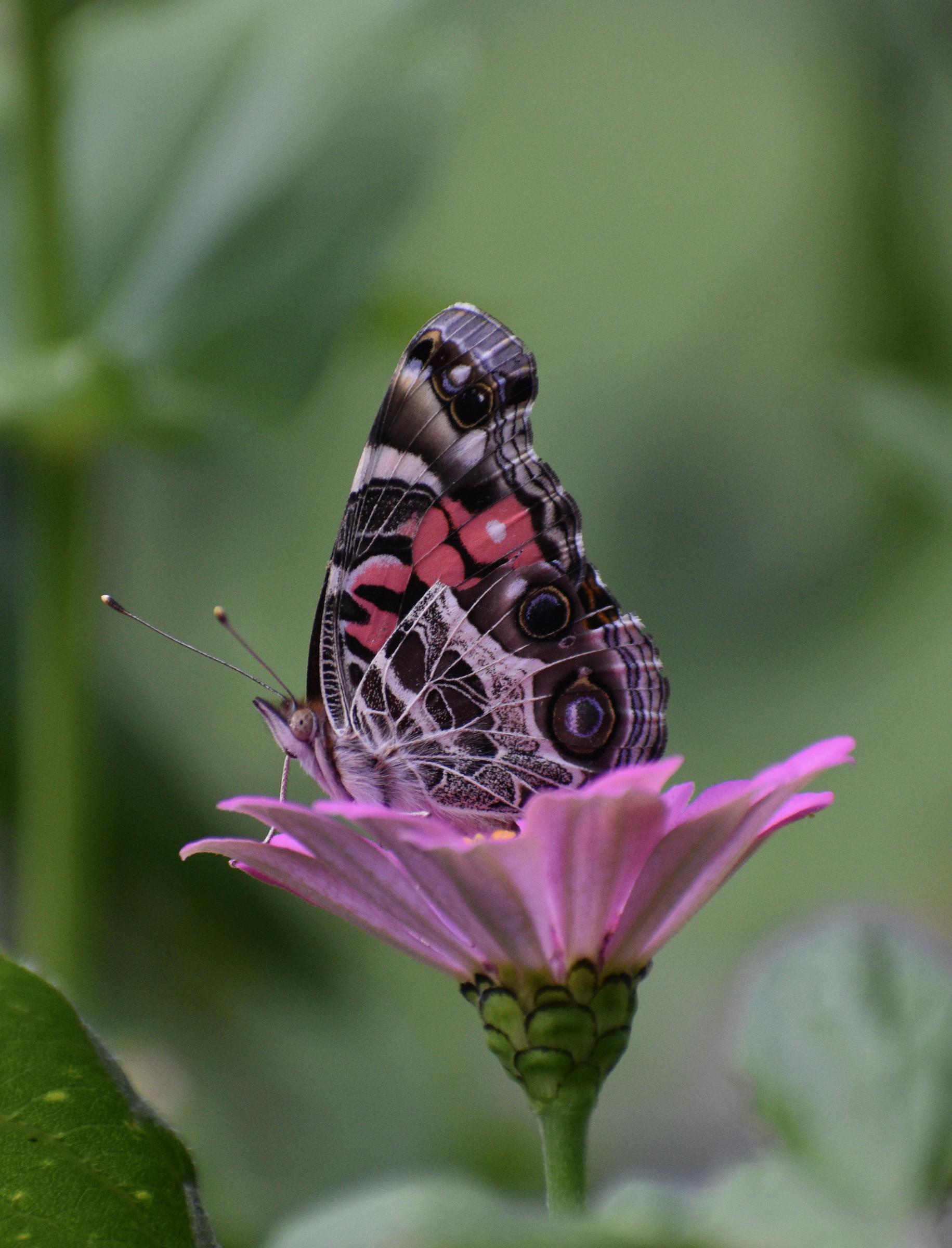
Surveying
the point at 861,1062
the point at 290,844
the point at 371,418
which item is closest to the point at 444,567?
the point at 290,844

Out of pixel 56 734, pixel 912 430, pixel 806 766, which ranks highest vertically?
pixel 912 430

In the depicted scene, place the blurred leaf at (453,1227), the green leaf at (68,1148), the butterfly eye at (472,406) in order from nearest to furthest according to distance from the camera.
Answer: the blurred leaf at (453,1227), the green leaf at (68,1148), the butterfly eye at (472,406)

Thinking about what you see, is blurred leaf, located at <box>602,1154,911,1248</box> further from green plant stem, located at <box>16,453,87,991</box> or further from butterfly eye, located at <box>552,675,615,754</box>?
green plant stem, located at <box>16,453,87,991</box>

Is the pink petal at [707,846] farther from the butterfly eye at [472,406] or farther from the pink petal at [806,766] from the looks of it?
the butterfly eye at [472,406]

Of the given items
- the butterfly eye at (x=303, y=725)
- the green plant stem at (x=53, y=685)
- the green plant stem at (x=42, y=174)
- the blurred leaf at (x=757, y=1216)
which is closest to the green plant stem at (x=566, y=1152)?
the blurred leaf at (x=757, y=1216)

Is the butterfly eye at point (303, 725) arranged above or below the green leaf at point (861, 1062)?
above

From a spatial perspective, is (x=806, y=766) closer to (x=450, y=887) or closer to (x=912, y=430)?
(x=450, y=887)

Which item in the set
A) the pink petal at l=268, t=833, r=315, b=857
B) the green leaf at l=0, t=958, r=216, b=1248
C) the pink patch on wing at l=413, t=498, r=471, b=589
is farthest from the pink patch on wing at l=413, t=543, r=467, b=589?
the green leaf at l=0, t=958, r=216, b=1248
